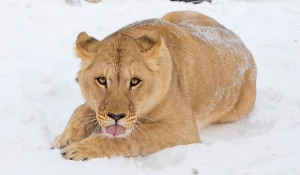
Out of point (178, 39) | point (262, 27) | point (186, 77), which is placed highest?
point (178, 39)

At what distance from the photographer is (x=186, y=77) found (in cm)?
542

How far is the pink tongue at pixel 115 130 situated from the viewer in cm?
439

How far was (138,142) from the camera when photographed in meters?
4.65

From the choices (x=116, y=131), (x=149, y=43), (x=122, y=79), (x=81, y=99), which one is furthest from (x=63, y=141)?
(x=81, y=99)

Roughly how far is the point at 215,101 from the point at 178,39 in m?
0.84

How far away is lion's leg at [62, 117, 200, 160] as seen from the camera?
4488 millimetres

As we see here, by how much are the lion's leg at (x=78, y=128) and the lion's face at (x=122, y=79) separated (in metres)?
0.26

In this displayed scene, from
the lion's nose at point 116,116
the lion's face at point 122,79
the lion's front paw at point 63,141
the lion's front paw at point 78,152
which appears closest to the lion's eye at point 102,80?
the lion's face at point 122,79

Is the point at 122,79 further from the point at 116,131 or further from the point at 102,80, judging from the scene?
the point at 116,131

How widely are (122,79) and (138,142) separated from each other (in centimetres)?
61

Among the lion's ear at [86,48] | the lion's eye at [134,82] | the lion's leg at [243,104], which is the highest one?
the lion's ear at [86,48]

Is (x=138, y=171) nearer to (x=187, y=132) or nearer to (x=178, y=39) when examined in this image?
(x=187, y=132)

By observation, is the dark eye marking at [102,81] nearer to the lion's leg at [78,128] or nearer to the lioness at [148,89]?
the lioness at [148,89]

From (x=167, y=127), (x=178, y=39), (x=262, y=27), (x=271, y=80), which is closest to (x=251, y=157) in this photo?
(x=167, y=127)
